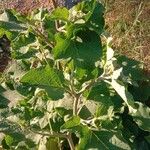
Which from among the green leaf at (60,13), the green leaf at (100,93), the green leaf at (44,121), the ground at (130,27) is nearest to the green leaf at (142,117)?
the green leaf at (100,93)

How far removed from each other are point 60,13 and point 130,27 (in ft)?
6.17

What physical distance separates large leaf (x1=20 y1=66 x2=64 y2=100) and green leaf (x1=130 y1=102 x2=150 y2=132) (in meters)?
0.56

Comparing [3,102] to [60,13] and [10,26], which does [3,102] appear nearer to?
[10,26]

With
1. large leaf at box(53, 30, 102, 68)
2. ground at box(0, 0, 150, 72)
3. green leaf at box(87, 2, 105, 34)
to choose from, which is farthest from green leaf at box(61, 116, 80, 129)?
ground at box(0, 0, 150, 72)

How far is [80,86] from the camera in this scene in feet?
7.77

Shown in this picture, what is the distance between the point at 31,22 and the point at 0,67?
196cm

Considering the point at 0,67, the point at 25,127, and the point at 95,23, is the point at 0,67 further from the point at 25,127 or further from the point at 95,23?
the point at 95,23

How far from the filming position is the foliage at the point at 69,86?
209 centimetres

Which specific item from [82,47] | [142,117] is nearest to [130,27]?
[142,117]

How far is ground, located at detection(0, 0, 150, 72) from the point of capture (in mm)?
3703

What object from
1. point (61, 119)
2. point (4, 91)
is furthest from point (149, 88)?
point (4, 91)

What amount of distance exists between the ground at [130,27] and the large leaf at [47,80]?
1440 mm

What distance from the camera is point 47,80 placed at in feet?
6.99

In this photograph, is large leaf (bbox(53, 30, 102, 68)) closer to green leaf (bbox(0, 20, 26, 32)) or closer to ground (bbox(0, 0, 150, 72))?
green leaf (bbox(0, 20, 26, 32))
